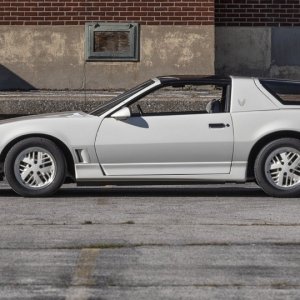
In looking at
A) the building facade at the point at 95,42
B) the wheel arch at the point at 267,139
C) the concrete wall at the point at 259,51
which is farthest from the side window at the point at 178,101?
the concrete wall at the point at 259,51

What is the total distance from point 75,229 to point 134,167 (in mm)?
2096

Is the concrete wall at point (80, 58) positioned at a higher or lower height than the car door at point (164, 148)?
higher

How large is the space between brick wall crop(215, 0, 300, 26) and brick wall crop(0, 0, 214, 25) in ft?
2.54

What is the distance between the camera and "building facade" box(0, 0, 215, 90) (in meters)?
17.4

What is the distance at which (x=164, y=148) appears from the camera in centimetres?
1095

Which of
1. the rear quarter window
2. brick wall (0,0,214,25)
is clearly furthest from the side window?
brick wall (0,0,214,25)

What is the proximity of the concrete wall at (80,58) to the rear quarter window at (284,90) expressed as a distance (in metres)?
6.09

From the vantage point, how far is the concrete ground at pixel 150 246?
6910mm

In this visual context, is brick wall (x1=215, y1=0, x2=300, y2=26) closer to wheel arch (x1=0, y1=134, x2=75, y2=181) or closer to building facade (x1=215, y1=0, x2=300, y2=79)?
building facade (x1=215, y1=0, x2=300, y2=79)

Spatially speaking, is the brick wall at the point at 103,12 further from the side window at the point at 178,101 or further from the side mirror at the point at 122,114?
the side mirror at the point at 122,114

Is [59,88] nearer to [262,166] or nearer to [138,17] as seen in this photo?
[138,17]

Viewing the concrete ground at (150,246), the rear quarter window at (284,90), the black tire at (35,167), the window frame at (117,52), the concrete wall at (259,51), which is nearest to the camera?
the concrete ground at (150,246)

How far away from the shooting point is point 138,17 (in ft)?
57.4

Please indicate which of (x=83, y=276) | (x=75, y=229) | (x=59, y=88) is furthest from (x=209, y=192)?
(x=59, y=88)
